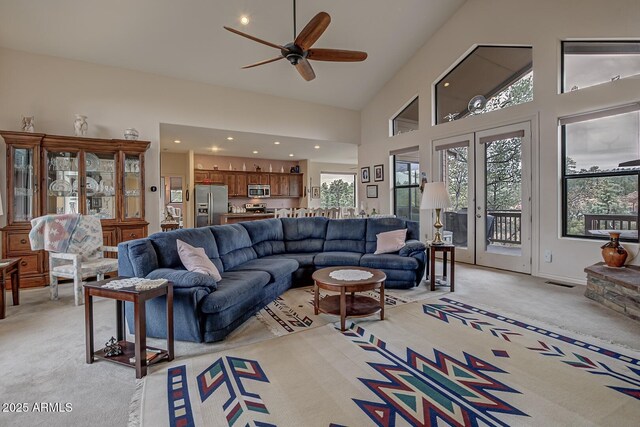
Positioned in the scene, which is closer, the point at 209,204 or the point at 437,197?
the point at 437,197

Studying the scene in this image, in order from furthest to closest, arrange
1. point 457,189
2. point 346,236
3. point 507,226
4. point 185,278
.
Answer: point 457,189, point 507,226, point 346,236, point 185,278

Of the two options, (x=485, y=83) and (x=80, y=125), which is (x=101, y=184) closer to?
(x=80, y=125)

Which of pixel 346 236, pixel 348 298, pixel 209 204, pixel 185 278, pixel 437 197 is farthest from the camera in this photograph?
pixel 209 204

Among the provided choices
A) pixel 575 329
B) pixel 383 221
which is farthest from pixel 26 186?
pixel 575 329

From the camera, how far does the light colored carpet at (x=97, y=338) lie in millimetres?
1796

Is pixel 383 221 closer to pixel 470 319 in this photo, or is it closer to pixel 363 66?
pixel 470 319

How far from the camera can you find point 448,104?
5.95 metres

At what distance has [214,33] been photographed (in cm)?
473

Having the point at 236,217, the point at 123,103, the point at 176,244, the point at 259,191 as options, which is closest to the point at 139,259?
the point at 176,244

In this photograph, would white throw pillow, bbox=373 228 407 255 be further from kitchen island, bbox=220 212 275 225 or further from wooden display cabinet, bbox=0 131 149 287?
kitchen island, bbox=220 212 275 225

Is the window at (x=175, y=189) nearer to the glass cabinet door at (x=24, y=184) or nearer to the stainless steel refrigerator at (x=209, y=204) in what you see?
the stainless steel refrigerator at (x=209, y=204)

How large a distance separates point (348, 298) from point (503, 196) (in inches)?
137

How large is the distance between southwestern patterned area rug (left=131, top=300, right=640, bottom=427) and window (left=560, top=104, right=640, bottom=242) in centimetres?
236

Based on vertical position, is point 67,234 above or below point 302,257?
above
